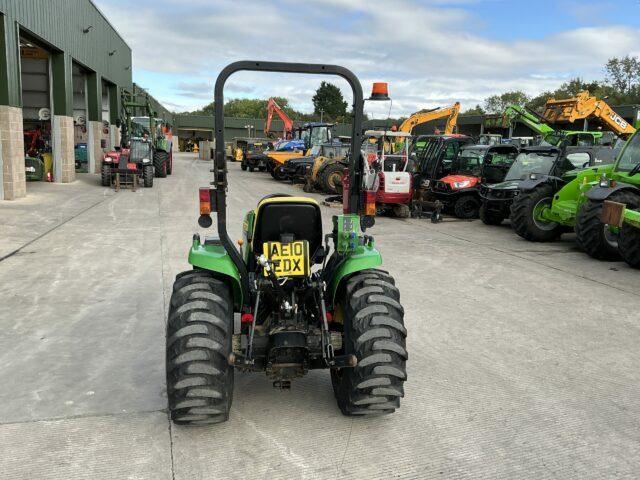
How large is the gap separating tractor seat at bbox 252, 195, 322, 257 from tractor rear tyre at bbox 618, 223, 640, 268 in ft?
20.2

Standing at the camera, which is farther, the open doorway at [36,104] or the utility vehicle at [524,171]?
the open doorway at [36,104]

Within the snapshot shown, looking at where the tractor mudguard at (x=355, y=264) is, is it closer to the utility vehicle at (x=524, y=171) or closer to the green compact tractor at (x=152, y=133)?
the utility vehicle at (x=524, y=171)

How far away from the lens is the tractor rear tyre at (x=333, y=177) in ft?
57.4

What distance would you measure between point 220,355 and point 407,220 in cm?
1058

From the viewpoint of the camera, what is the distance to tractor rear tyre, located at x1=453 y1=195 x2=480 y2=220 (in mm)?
13453

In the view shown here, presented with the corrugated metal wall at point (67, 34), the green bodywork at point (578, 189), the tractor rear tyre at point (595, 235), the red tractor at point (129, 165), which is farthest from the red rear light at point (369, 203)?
the red tractor at point (129, 165)

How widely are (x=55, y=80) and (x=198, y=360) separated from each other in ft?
63.2

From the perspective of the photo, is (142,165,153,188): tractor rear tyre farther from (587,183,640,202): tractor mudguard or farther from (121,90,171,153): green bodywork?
(587,183,640,202): tractor mudguard

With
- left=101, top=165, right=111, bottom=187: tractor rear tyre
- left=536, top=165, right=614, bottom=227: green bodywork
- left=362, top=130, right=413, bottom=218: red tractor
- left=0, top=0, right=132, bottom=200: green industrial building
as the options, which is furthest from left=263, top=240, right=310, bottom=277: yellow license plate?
left=101, top=165, right=111, bottom=187: tractor rear tyre

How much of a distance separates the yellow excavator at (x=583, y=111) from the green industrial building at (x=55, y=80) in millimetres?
15764

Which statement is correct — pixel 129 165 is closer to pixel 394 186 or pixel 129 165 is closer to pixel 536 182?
pixel 394 186

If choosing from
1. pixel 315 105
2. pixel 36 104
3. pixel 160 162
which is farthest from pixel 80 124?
pixel 315 105

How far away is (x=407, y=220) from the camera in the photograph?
13.4 m

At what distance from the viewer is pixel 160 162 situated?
2270 centimetres
